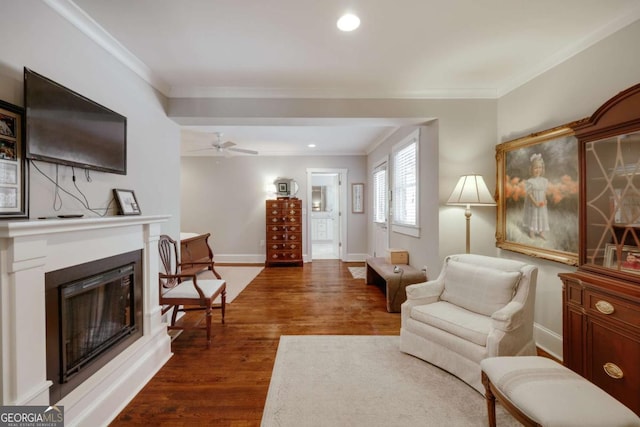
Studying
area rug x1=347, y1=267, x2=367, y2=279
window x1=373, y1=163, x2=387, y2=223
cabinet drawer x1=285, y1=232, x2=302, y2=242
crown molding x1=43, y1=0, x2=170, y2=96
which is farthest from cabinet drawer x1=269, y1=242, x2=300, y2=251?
crown molding x1=43, y1=0, x2=170, y2=96

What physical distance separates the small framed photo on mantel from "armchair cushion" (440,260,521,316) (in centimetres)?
277

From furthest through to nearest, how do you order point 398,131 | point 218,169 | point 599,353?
point 218,169 < point 398,131 < point 599,353

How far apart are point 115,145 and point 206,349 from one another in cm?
190

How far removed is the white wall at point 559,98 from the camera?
5.98ft

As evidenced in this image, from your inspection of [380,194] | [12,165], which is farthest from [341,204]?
[12,165]

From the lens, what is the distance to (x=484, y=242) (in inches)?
117

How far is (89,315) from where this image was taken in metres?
1.70

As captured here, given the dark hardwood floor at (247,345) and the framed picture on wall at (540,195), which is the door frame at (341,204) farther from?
the framed picture on wall at (540,195)

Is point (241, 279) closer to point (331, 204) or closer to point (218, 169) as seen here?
point (218, 169)

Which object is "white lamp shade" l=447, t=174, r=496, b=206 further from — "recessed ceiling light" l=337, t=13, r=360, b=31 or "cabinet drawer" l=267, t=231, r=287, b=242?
"cabinet drawer" l=267, t=231, r=287, b=242

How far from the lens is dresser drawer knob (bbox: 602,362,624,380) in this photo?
143 centimetres

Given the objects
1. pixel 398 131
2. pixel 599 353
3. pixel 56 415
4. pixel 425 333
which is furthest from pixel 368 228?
pixel 56 415

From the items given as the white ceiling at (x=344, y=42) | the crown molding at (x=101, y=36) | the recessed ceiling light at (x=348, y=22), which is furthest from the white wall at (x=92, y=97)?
the recessed ceiling light at (x=348, y=22)

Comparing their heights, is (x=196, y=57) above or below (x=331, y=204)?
above
